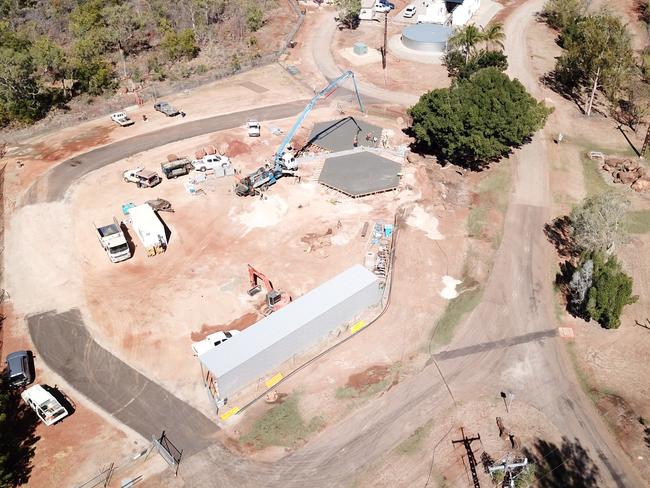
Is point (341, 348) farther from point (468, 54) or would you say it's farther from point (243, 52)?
point (243, 52)

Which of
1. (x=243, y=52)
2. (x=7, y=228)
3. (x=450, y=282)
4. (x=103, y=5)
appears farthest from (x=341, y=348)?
(x=103, y=5)

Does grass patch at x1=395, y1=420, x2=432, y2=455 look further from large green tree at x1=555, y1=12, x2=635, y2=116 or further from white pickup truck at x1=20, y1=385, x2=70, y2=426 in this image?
large green tree at x1=555, y1=12, x2=635, y2=116

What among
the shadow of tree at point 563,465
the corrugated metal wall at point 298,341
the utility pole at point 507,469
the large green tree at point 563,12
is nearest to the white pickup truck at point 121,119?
the corrugated metal wall at point 298,341

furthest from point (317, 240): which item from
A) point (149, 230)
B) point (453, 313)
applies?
point (149, 230)

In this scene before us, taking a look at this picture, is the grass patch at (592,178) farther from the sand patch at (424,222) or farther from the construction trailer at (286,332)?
the construction trailer at (286,332)

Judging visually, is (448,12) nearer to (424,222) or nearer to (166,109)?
(166,109)

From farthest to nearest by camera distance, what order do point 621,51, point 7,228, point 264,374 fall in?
point 621,51 < point 7,228 < point 264,374
